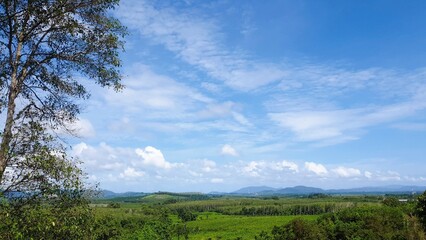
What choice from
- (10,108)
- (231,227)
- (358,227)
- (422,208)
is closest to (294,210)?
(231,227)

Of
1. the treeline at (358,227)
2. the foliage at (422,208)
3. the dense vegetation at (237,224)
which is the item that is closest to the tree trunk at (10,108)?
the dense vegetation at (237,224)

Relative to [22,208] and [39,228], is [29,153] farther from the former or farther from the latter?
[39,228]

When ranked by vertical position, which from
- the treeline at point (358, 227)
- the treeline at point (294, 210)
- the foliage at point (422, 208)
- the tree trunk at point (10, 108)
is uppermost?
the tree trunk at point (10, 108)

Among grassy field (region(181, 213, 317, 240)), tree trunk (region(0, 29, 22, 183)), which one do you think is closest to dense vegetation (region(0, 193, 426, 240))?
grassy field (region(181, 213, 317, 240))

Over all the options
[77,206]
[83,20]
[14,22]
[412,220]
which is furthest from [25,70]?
[412,220]

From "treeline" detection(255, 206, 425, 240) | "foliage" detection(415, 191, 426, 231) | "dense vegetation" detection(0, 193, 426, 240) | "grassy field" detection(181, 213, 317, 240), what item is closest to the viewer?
"dense vegetation" detection(0, 193, 426, 240)

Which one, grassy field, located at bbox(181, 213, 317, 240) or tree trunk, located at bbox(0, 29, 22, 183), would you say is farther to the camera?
grassy field, located at bbox(181, 213, 317, 240)

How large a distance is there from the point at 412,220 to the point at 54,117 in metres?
35.2

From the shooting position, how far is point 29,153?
9359 millimetres

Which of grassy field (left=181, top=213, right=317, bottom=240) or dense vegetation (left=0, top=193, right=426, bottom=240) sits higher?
dense vegetation (left=0, top=193, right=426, bottom=240)

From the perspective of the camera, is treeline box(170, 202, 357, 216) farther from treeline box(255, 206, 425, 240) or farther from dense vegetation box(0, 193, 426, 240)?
treeline box(255, 206, 425, 240)

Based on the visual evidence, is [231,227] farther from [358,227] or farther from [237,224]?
[358,227]

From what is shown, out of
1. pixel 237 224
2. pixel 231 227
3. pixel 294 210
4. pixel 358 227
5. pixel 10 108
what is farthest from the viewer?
pixel 294 210

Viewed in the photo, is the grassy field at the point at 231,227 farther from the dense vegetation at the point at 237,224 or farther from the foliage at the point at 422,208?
the foliage at the point at 422,208
